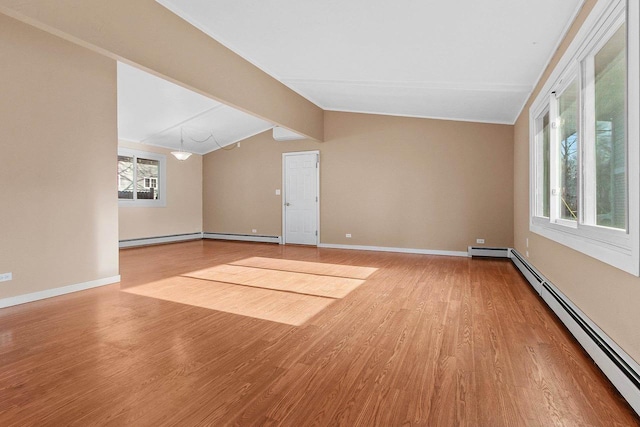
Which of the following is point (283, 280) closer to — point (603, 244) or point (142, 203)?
point (603, 244)

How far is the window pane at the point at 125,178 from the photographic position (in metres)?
7.79

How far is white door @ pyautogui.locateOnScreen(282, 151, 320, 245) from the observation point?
8289 mm

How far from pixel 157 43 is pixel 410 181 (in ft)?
17.4

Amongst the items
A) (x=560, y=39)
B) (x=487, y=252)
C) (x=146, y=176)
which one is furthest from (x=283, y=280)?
(x=146, y=176)

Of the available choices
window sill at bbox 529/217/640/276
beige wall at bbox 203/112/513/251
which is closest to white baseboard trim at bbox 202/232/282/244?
beige wall at bbox 203/112/513/251

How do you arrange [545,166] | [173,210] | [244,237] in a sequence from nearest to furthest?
[545,166], [173,210], [244,237]

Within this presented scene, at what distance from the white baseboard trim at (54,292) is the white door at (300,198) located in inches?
179

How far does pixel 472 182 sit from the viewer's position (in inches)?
269

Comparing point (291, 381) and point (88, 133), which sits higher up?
point (88, 133)

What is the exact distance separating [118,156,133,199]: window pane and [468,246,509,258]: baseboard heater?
7.62 meters

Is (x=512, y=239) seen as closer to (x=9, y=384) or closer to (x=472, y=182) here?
(x=472, y=182)

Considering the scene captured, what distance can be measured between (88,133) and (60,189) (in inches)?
29.5

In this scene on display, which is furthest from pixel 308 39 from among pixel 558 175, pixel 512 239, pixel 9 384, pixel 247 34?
pixel 512 239

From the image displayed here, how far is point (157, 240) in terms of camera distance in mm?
8609
